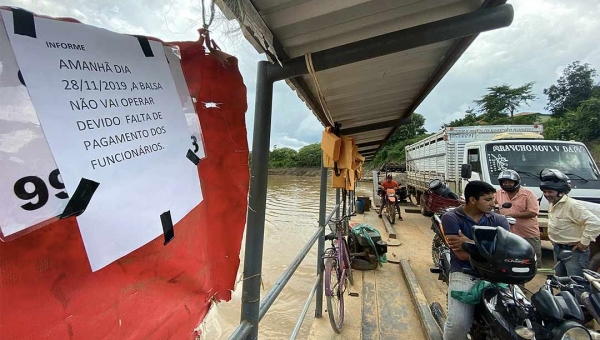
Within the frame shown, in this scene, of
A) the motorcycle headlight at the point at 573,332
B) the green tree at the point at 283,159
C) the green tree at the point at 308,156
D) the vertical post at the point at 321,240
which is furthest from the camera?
the green tree at the point at 283,159

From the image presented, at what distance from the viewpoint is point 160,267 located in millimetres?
636

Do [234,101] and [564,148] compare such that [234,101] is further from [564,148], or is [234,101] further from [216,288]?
[564,148]

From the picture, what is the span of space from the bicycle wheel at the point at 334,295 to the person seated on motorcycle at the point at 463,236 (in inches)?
42.0

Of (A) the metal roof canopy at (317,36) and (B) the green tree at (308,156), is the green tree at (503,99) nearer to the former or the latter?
(B) the green tree at (308,156)

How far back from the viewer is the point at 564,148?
4664 mm

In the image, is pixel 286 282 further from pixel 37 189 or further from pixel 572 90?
pixel 572 90

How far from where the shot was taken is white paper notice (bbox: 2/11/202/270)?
1.52 ft

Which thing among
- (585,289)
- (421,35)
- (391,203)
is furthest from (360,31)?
(391,203)

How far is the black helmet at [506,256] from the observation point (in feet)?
5.34

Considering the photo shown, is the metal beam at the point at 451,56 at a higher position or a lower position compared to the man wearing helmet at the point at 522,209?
higher

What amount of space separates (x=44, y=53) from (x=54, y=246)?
0.32 metres

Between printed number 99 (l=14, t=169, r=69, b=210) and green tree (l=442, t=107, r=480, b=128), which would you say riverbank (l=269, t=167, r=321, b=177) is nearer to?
green tree (l=442, t=107, r=480, b=128)

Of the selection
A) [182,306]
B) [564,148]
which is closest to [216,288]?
[182,306]

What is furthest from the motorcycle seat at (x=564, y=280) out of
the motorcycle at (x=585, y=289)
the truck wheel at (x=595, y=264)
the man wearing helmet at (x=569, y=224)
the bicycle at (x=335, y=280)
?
the truck wheel at (x=595, y=264)
